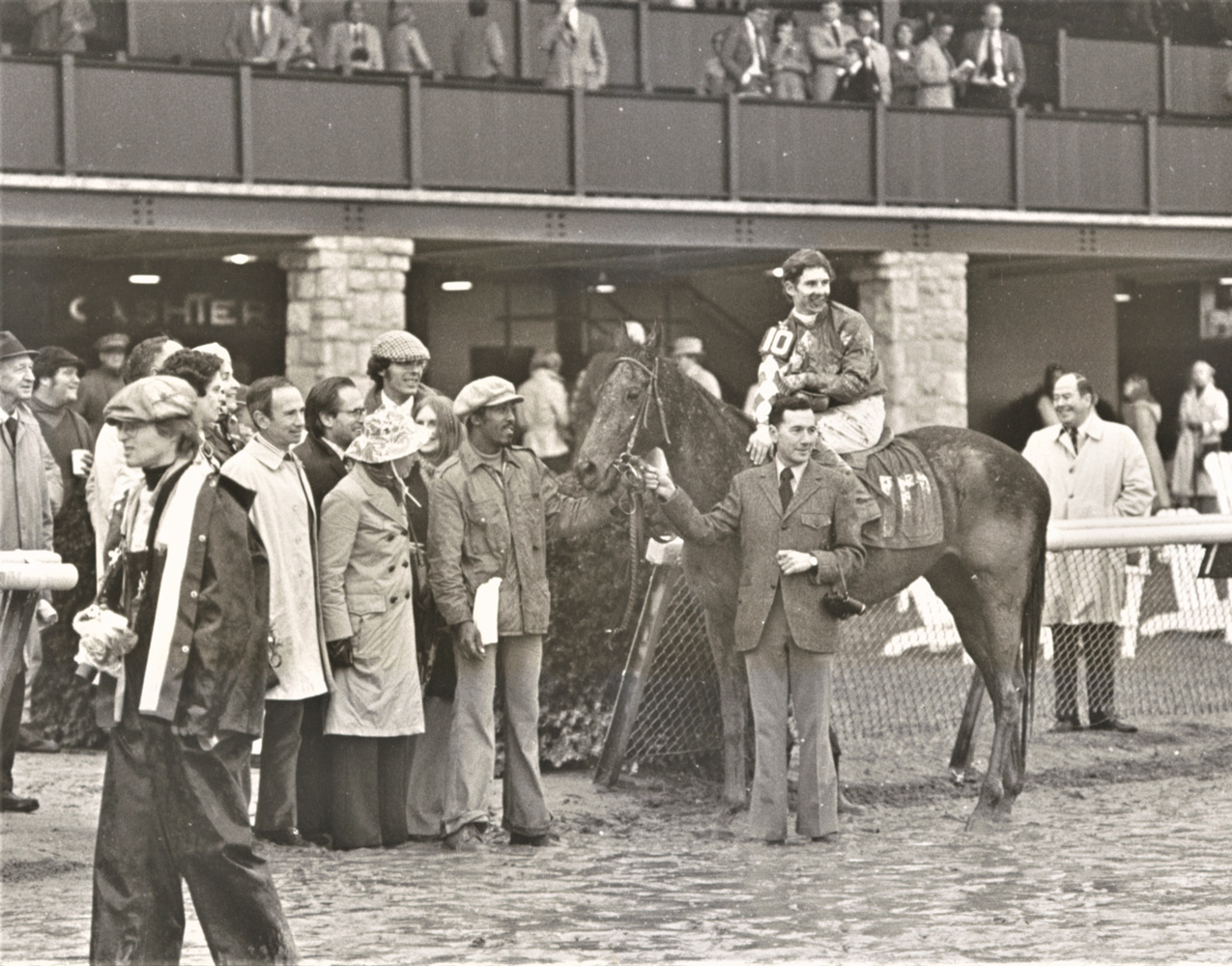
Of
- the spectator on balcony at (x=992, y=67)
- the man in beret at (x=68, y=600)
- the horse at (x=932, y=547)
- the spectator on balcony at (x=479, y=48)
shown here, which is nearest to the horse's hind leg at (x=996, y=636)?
the horse at (x=932, y=547)

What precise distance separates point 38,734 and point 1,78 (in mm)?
10334

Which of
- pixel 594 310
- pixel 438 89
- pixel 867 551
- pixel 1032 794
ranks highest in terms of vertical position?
pixel 438 89

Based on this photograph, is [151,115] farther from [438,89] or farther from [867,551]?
[867,551]

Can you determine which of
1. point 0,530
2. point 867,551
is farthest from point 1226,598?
point 0,530

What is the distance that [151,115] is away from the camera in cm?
2159

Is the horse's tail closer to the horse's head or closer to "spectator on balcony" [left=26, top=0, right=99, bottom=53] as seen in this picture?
the horse's head

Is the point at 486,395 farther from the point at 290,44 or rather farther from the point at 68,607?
the point at 290,44

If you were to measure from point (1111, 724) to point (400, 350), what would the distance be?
16.7 ft

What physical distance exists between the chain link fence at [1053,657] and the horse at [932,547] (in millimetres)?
723

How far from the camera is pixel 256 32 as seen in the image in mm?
23031

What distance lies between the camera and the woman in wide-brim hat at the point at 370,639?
9336 millimetres

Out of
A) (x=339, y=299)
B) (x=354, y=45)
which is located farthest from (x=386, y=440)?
(x=354, y=45)

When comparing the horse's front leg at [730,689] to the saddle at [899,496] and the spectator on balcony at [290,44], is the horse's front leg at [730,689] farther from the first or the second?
the spectator on balcony at [290,44]

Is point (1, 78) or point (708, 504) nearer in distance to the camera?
point (708, 504)
